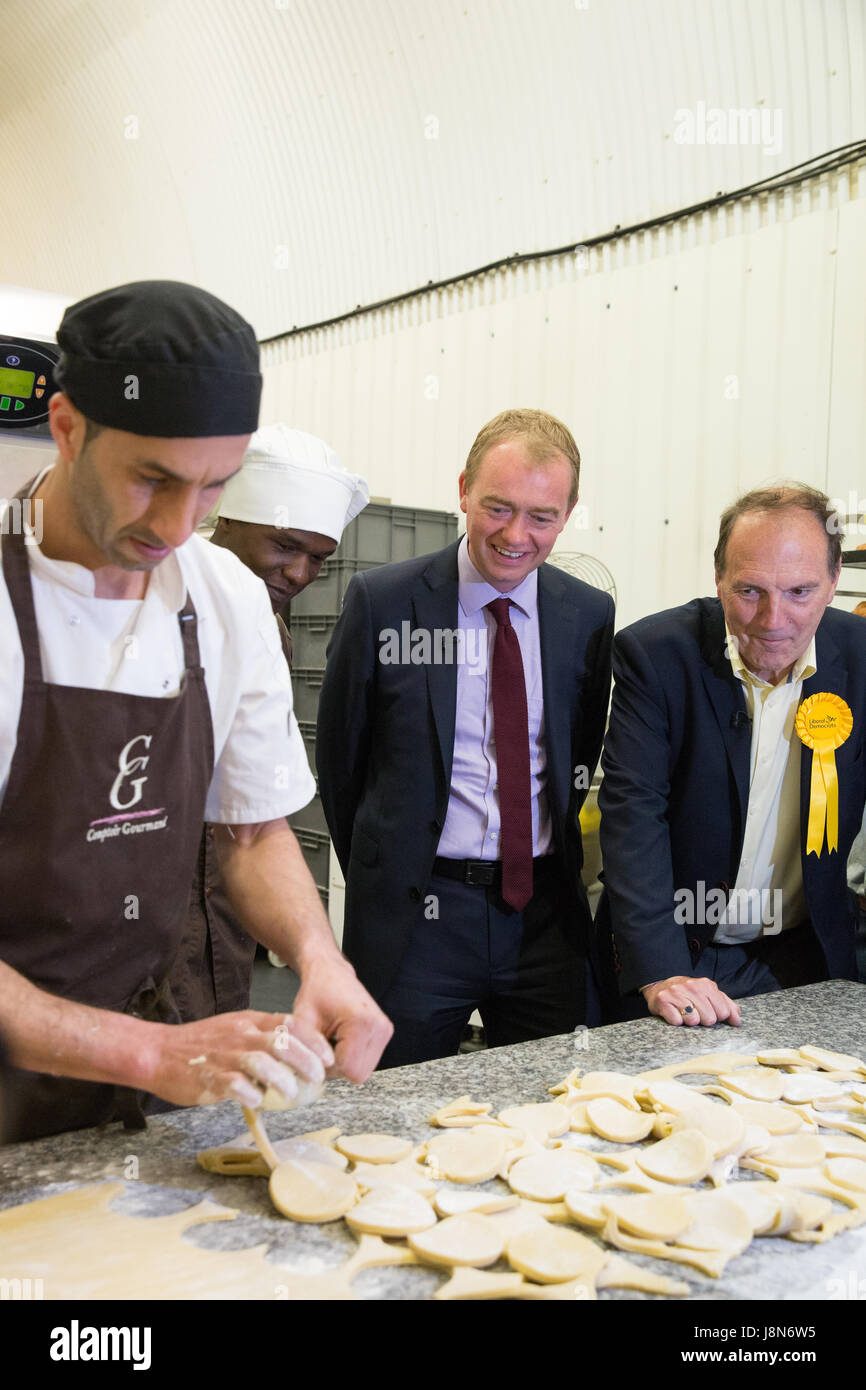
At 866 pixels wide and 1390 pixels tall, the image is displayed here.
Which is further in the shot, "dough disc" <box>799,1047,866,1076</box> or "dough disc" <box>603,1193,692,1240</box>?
"dough disc" <box>799,1047,866,1076</box>

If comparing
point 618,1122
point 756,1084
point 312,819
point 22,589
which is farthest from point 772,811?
point 312,819

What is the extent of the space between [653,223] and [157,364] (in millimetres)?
3366

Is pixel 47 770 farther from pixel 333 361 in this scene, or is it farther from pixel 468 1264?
pixel 333 361

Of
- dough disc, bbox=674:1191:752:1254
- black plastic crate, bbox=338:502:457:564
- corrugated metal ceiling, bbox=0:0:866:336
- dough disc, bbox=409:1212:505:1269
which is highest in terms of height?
corrugated metal ceiling, bbox=0:0:866:336

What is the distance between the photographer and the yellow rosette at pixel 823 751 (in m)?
2.07

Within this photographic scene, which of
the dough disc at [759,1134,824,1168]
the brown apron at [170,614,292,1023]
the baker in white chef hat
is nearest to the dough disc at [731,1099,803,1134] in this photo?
the dough disc at [759,1134,824,1168]

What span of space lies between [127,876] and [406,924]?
0.96 m

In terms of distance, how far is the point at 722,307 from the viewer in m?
3.72

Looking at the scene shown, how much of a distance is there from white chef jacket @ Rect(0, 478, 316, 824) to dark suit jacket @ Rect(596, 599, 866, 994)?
80 cm

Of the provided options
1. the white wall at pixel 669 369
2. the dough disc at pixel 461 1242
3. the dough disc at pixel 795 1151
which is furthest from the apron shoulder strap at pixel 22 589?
the white wall at pixel 669 369

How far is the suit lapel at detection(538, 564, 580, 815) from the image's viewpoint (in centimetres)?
221

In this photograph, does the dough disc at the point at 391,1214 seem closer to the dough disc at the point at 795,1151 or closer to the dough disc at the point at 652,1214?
the dough disc at the point at 652,1214

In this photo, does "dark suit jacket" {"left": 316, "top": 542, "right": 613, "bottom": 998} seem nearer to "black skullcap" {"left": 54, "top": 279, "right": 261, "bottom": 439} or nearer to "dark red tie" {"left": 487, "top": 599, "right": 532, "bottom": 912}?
"dark red tie" {"left": 487, "top": 599, "right": 532, "bottom": 912}
